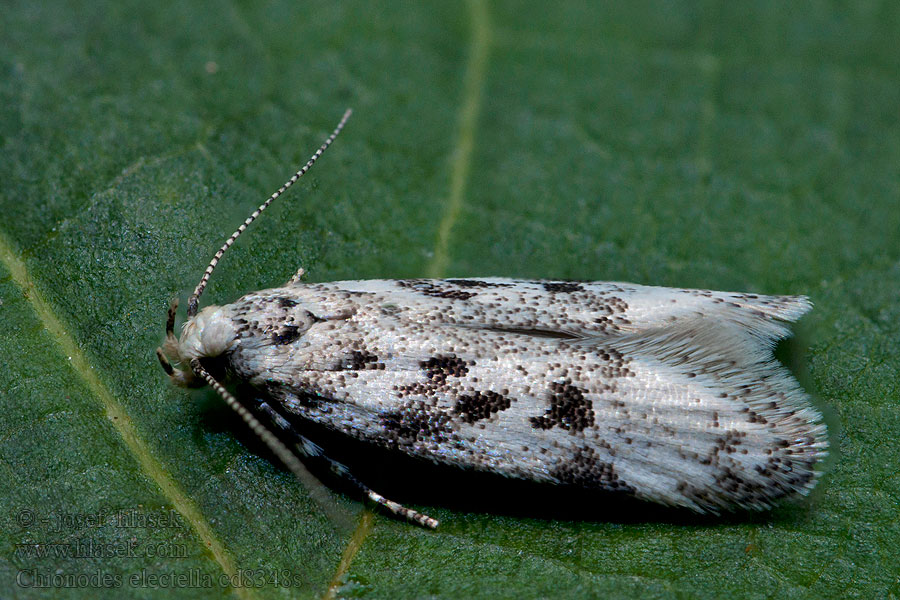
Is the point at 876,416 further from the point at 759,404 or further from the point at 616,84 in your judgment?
the point at 616,84

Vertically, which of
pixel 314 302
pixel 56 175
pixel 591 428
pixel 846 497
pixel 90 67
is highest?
pixel 90 67

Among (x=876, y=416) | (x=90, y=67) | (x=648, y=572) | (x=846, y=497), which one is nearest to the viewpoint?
(x=648, y=572)

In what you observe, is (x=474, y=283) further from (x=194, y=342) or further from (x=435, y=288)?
(x=194, y=342)

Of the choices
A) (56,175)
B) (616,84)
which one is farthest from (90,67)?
(616,84)

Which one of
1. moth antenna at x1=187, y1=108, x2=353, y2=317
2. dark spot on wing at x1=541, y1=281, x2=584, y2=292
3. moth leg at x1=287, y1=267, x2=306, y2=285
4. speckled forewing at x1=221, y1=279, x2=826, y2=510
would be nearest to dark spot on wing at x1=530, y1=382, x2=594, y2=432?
speckled forewing at x1=221, y1=279, x2=826, y2=510

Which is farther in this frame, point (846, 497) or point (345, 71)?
point (345, 71)

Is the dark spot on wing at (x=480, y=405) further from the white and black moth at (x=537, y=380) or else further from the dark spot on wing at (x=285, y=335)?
the dark spot on wing at (x=285, y=335)

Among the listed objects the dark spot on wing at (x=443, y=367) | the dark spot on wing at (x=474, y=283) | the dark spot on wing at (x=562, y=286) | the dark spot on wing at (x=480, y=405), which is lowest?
the dark spot on wing at (x=480, y=405)

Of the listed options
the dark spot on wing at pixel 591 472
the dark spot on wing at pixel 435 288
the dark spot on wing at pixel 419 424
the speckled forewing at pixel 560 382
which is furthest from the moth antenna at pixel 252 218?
the dark spot on wing at pixel 591 472
